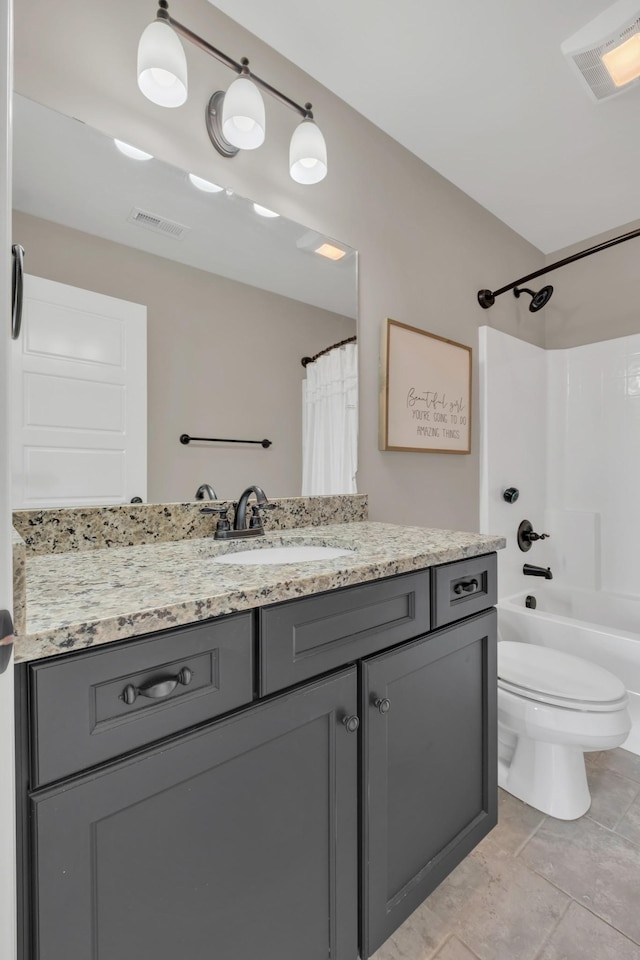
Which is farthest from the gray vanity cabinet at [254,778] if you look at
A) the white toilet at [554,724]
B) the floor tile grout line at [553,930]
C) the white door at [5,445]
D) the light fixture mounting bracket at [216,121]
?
the light fixture mounting bracket at [216,121]

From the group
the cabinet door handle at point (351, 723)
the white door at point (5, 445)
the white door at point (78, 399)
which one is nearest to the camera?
the white door at point (5, 445)

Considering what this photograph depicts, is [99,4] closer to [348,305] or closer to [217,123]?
[217,123]

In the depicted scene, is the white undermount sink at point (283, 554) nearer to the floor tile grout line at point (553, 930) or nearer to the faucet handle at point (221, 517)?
the faucet handle at point (221, 517)

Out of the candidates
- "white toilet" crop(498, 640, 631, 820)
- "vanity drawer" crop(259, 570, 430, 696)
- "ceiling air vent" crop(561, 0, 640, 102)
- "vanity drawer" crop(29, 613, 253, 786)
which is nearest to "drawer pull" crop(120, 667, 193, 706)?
"vanity drawer" crop(29, 613, 253, 786)

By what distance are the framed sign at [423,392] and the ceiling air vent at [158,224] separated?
2.77 feet

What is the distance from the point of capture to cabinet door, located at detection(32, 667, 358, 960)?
0.60 m

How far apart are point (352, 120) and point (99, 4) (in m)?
0.91

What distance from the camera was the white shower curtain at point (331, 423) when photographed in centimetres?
158

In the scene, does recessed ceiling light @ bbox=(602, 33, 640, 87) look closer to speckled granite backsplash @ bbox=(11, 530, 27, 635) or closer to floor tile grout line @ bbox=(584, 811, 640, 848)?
speckled granite backsplash @ bbox=(11, 530, 27, 635)

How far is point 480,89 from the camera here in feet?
5.41

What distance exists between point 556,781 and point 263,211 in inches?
83.8

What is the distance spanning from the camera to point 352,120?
5.66ft

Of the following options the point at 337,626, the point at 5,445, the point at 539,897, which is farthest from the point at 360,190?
the point at 539,897

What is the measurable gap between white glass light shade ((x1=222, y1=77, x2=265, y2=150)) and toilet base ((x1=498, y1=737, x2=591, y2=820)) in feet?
6.85
